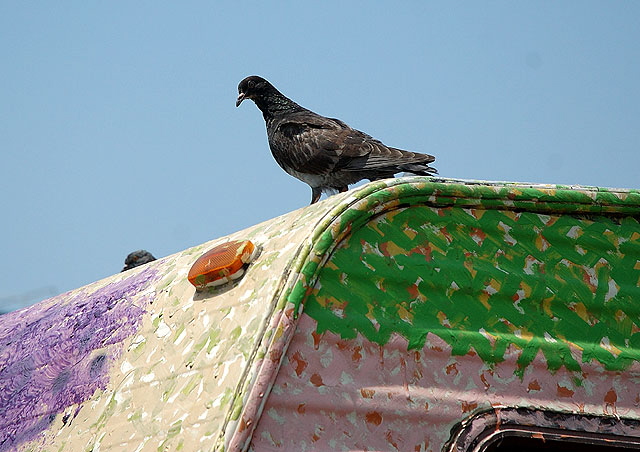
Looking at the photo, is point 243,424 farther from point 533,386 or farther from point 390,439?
point 533,386

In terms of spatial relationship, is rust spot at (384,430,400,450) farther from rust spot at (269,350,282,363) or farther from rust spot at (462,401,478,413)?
rust spot at (269,350,282,363)

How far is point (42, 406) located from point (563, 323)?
186 centimetres

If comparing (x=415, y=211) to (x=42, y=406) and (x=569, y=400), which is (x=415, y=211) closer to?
(x=569, y=400)

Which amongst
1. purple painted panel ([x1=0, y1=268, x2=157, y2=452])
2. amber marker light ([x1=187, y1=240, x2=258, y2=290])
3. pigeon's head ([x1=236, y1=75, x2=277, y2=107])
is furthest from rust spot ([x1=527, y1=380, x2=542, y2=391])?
pigeon's head ([x1=236, y1=75, x2=277, y2=107])

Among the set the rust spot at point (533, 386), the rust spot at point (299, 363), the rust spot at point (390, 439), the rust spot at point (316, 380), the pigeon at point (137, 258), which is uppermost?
the rust spot at point (299, 363)

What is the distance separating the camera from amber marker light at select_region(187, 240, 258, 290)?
2906 mm

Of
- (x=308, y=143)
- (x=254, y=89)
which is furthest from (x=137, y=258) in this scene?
(x=254, y=89)

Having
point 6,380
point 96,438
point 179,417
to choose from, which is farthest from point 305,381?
point 6,380

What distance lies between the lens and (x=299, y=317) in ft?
8.32

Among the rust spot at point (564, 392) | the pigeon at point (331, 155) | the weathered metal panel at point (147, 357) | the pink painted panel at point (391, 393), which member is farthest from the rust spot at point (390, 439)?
the pigeon at point (331, 155)

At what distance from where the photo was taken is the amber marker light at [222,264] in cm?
291

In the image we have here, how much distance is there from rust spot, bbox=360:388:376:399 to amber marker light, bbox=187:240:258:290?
21.7 inches

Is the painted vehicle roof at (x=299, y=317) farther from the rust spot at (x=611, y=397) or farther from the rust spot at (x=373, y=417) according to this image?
the rust spot at (x=373, y=417)

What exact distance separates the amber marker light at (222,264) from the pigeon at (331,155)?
130 inches
